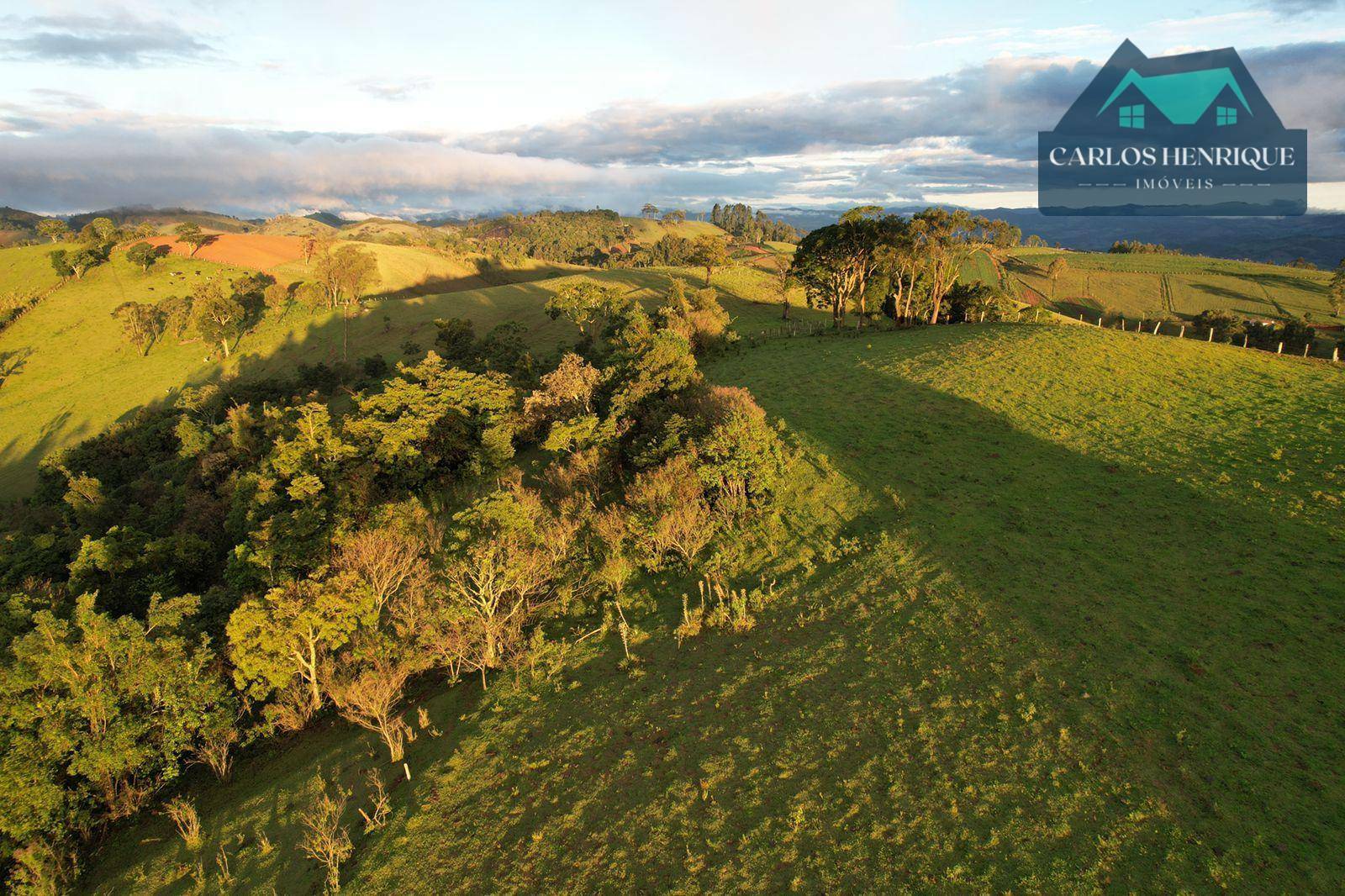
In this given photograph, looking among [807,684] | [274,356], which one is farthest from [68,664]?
[274,356]

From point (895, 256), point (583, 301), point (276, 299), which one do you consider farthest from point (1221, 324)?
point (276, 299)

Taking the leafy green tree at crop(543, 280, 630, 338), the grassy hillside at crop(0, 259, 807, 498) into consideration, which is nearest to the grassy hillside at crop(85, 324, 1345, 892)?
the leafy green tree at crop(543, 280, 630, 338)

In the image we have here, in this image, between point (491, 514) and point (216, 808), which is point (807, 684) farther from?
point (216, 808)

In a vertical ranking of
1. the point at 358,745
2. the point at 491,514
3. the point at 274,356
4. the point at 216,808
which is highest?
the point at 274,356

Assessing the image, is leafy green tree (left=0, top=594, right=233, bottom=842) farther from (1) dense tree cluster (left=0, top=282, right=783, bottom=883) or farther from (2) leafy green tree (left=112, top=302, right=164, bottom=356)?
(2) leafy green tree (left=112, top=302, right=164, bottom=356)

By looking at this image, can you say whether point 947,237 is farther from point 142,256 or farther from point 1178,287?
point 142,256
